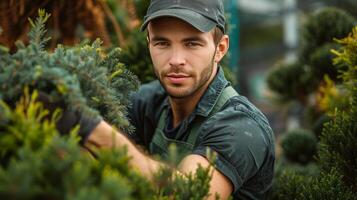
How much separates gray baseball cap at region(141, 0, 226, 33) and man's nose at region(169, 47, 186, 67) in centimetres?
13

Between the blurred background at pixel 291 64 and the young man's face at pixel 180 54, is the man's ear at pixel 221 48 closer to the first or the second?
the young man's face at pixel 180 54

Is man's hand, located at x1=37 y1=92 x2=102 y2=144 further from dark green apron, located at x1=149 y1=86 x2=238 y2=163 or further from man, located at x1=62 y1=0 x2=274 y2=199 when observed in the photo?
dark green apron, located at x1=149 y1=86 x2=238 y2=163

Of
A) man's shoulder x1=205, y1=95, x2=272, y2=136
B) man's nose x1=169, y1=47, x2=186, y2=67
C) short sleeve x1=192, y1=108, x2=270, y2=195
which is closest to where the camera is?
short sleeve x1=192, y1=108, x2=270, y2=195

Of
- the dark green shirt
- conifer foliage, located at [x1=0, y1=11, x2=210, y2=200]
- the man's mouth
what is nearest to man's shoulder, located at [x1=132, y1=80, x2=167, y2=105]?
the dark green shirt

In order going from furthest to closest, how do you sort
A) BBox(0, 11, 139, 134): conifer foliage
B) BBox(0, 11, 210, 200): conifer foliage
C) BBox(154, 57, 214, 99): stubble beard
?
BBox(154, 57, 214, 99): stubble beard, BBox(0, 11, 139, 134): conifer foliage, BBox(0, 11, 210, 200): conifer foliage

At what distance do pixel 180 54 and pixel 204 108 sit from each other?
12.4 inches

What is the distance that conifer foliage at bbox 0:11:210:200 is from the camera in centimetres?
114

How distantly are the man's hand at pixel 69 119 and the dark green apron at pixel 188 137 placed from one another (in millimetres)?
773

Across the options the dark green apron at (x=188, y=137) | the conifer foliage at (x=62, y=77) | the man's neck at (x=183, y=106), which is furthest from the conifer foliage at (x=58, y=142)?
the man's neck at (x=183, y=106)

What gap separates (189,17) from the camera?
7.35ft

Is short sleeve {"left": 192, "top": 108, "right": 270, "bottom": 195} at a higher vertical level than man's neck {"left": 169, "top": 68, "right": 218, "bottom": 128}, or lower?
lower

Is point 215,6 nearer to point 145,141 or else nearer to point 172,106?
point 172,106

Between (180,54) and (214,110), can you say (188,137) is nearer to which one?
(214,110)

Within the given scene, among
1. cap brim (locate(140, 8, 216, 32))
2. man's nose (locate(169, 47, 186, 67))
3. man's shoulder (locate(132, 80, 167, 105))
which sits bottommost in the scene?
man's shoulder (locate(132, 80, 167, 105))
